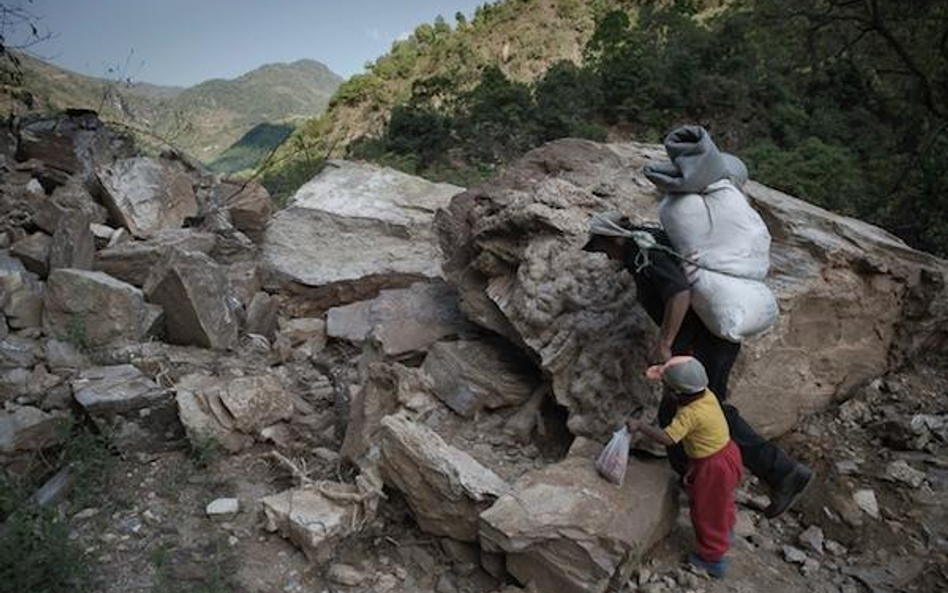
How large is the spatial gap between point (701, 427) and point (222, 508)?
2.15 meters

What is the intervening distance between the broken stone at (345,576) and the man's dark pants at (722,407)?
144 centimetres

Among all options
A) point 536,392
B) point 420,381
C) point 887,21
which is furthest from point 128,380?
point 887,21

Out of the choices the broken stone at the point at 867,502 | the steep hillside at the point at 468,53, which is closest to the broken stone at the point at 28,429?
the broken stone at the point at 867,502

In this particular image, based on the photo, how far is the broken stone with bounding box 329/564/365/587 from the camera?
2.45 meters

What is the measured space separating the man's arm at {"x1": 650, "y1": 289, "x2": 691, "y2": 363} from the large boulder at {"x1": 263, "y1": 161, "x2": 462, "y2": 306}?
2603 mm

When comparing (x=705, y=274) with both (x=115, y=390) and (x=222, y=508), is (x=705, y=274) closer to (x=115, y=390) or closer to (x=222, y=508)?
(x=222, y=508)

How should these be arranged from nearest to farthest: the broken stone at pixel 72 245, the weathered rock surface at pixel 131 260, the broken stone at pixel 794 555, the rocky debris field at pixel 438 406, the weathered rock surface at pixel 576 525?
the weathered rock surface at pixel 576 525, the rocky debris field at pixel 438 406, the broken stone at pixel 794 555, the broken stone at pixel 72 245, the weathered rock surface at pixel 131 260

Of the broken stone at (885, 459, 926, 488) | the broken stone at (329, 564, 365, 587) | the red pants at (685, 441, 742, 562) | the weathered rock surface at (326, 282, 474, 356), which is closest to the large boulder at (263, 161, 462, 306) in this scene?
the weathered rock surface at (326, 282, 474, 356)

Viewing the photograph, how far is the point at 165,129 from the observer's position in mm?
6258

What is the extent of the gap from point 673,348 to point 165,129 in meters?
5.77

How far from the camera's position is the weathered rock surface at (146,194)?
197 inches

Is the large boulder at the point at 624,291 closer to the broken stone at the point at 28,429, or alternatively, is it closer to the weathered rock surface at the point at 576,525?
the weathered rock surface at the point at 576,525

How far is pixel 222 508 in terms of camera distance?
9.20 feet

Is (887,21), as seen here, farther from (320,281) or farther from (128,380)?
(128,380)
